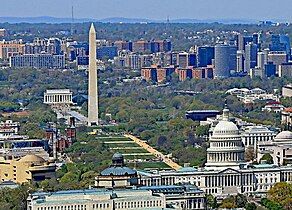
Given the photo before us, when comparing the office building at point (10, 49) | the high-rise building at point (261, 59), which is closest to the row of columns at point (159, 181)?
the high-rise building at point (261, 59)

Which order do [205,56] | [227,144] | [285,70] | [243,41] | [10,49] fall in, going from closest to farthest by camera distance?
[227,144] → [285,70] → [205,56] → [243,41] → [10,49]

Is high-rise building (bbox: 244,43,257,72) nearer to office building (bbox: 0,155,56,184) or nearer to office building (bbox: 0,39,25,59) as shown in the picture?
office building (bbox: 0,39,25,59)

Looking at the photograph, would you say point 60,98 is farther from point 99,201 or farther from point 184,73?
point 99,201

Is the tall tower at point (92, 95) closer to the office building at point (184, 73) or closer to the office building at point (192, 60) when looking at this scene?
the office building at point (184, 73)

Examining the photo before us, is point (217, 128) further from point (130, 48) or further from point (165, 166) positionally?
point (130, 48)

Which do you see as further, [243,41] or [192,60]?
[243,41]

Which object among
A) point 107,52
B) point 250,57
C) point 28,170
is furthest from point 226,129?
point 107,52

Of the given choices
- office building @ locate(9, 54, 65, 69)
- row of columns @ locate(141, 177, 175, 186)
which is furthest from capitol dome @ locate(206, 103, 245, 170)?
office building @ locate(9, 54, 65, 69)
